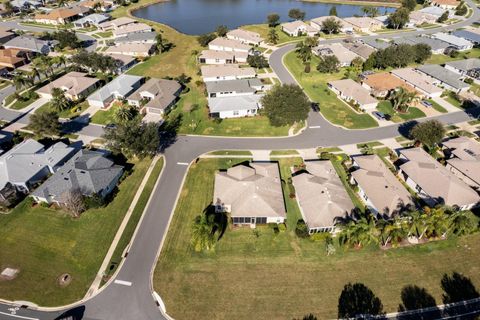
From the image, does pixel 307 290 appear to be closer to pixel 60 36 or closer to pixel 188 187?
pixel 188 187

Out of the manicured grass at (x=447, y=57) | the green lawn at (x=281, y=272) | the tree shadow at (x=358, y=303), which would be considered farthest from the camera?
the manicured grass at (x=447, y=57)

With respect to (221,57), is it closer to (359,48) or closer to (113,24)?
(359,48)

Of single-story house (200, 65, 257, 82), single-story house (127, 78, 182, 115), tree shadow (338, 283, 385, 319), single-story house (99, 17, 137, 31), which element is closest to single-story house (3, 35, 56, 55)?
single-story house (99, 17, 137, 31)

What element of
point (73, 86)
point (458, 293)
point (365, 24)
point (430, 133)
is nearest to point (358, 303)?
point (458, 293)

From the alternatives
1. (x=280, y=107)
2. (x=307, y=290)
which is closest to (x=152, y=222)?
(x=307, y=290)

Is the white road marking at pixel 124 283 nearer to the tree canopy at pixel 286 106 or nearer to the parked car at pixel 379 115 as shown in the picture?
the tree canopy at pixel 286 106

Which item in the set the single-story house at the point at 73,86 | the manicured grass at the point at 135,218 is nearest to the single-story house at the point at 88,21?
the single-story house at the point at 73,86

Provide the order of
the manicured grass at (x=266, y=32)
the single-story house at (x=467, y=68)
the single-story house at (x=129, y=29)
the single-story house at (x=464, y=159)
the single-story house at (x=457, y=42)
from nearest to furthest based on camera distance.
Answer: the single-story house at (x=464, y=159)
the single-story house at (x=467, y=68)
the single-story house at (x=457, y=42)
the manicured grass at (x=266, y=32)
the single-story house at (x=129, y=29)
